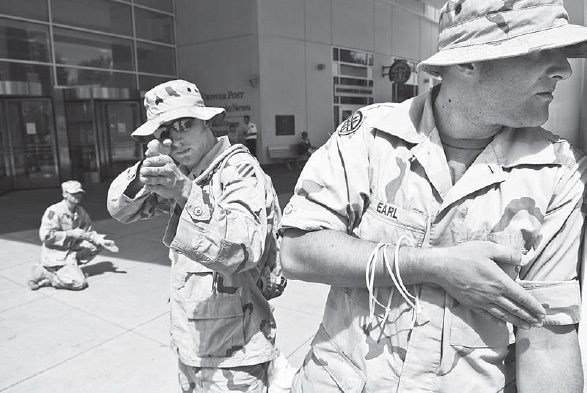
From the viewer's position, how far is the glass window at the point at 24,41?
10.9 m

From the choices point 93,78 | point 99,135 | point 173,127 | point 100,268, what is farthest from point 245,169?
point 93,78

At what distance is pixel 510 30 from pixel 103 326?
421cm

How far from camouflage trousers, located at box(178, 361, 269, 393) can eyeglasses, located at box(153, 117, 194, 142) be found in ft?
3.71

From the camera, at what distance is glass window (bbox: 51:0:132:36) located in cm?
1202

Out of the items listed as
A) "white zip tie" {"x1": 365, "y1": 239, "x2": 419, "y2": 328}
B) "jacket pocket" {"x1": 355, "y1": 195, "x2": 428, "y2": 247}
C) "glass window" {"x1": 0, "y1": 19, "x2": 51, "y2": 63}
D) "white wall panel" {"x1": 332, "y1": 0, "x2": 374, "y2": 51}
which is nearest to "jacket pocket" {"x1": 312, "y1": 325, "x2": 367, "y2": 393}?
"white zip tie" {"x1": 365, "y1": 239, "x2": 419, "y2": 328}

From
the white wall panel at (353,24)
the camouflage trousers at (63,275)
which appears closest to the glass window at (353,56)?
the white wall panel at (353,24)

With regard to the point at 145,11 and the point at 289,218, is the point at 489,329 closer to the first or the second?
the point at 289,218

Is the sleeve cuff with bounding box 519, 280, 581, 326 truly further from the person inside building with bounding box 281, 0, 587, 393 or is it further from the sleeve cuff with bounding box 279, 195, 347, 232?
the sleeve cuff with bounding box 279, 195, 347, 232

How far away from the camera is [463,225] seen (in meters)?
1.14

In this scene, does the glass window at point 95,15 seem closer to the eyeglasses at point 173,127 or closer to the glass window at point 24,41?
the glass window at point 24,41

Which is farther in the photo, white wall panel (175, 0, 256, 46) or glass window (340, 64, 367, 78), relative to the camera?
glass window (340, 64, 367, 78)

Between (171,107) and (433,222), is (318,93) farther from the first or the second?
(433,222)

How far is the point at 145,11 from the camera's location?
14.1 meters

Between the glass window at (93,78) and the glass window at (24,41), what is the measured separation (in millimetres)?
555
